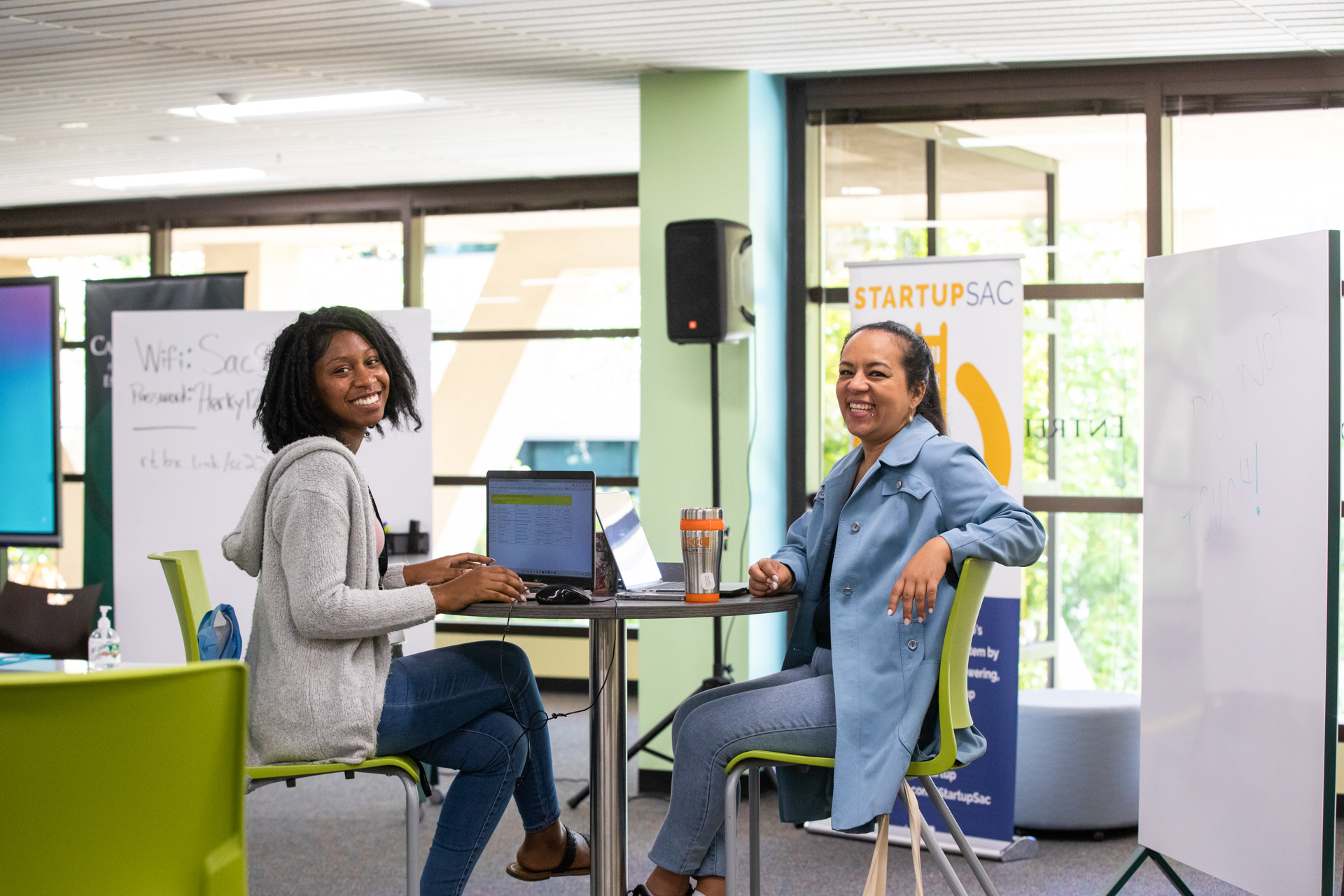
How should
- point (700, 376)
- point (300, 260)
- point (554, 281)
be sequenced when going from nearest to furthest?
point (700, 376)
point (554, 281)
point (300, 260)

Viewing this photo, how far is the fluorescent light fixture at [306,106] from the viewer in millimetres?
4781

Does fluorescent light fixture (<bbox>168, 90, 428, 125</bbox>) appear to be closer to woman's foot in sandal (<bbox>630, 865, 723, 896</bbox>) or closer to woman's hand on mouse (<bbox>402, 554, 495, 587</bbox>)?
woman's hand on mouse (<bbox>402, 554, 495, 587</bbox>)

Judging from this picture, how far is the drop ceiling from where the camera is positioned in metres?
3.71

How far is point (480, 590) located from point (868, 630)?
77 cm

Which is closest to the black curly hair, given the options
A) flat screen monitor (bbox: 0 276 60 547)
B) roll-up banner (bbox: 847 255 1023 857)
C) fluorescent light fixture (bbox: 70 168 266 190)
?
roll-up banner (bbox: 847 255 1023 857)

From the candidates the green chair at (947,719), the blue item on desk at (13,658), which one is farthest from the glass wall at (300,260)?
the green chair at (947,719)

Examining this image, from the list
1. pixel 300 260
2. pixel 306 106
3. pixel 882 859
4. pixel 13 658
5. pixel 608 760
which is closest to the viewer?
pixel 882 859

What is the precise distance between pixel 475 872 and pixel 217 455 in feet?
7.11

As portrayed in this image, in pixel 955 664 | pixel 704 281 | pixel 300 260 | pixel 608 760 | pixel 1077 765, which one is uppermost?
pixel 300 260

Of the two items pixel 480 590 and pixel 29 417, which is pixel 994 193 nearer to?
pixel 480 590

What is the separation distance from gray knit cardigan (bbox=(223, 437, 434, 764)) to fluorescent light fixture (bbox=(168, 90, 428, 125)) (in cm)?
293

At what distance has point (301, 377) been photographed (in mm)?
2377

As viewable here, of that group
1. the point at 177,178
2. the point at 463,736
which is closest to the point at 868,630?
the point at 463,736

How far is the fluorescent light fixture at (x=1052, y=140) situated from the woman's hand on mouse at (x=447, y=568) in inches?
118
